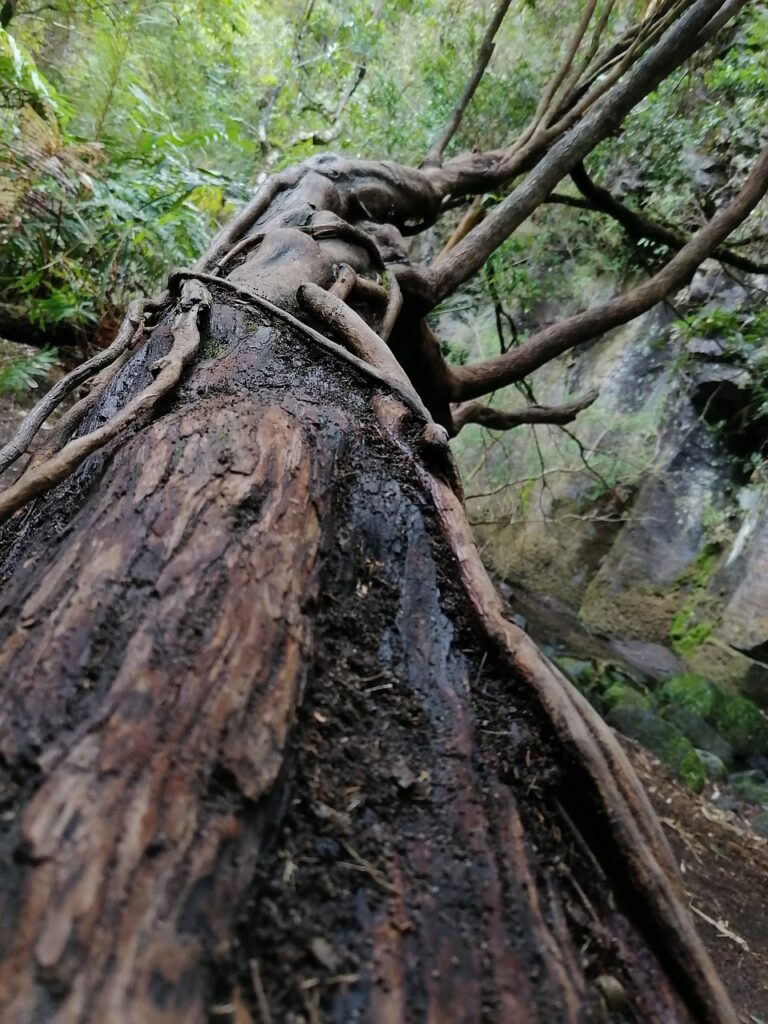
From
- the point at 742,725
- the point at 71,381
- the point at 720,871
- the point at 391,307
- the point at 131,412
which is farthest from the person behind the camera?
the point at 742,725

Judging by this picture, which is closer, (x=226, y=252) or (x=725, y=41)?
(x=226, y=252)

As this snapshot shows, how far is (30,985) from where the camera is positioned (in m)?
0.53

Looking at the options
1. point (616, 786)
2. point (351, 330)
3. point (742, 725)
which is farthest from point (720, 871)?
point (351, 330)

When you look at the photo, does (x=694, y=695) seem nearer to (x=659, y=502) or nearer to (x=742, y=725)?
(x=742, y=725)

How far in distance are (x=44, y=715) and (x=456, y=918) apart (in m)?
0.56

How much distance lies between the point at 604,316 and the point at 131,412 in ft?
10.6

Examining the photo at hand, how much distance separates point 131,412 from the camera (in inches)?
49.7

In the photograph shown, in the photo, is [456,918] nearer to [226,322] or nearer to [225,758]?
[225,758]

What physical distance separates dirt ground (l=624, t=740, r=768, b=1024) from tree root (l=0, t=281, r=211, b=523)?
3090mm

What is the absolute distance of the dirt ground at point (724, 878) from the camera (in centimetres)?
268

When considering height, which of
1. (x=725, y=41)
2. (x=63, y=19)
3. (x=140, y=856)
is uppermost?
(x=725, y=41)

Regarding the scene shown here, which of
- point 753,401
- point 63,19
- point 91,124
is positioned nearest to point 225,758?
point 91,124

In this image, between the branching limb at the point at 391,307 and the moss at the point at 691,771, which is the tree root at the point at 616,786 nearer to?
the branching limb at the point at 391,307

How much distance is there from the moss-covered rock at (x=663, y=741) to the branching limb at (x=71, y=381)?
4.68 meters
